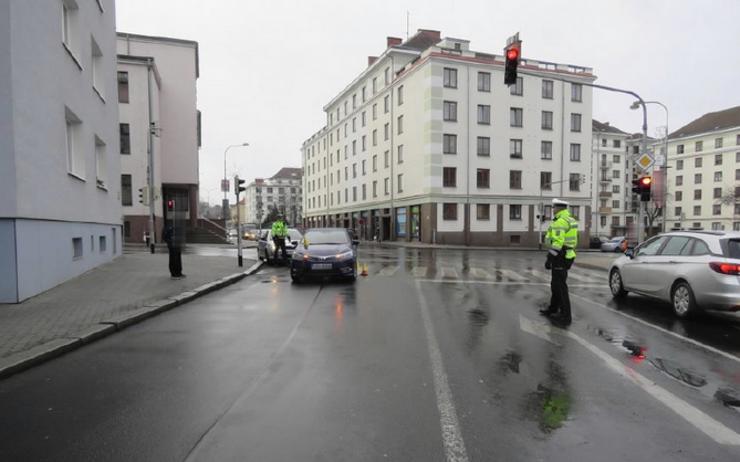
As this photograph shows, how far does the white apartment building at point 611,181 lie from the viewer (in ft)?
255

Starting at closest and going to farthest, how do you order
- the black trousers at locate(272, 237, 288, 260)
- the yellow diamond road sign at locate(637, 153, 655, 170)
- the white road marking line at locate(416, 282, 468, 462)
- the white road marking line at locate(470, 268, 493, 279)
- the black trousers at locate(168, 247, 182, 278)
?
the white road marking line at locate(416, 282, 468, 462)
the black trousers at locate(168, 247, 182, 278)
the white road marking line at locate(470, 268, 493, 279)
the yellow diamond road sign at locate(637, 153, 655, 170)
the black trousers at locate(272, 237, 288, 260)

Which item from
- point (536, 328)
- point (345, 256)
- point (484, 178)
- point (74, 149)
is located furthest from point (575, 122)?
point (74, 149)

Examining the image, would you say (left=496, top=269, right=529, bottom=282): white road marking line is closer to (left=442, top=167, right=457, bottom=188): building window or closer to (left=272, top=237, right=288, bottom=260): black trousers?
(left=272, top=237, right=288, bottom=260): black trousers

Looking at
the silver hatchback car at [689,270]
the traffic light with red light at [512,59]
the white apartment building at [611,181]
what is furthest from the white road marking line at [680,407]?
the white apartment building at [611,181]

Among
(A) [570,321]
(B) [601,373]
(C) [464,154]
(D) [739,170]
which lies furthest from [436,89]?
(D) [739,170]

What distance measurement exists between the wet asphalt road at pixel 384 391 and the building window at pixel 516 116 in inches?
1422

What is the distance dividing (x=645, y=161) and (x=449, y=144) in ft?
80.6

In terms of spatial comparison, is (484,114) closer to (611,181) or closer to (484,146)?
(484,146)

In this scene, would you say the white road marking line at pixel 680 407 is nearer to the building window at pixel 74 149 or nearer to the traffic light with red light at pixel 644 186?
the traffic light with red light at pixel 644 186

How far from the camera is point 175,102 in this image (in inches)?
1474

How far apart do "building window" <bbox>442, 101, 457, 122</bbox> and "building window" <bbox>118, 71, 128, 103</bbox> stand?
79.6 ft

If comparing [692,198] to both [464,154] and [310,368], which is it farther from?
[310,368]

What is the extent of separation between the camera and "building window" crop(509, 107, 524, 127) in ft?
135

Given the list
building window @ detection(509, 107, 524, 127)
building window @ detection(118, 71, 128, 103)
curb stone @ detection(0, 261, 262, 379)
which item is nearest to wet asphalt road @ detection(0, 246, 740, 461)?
curb stone @ detection(0, 261, 262, 379)
